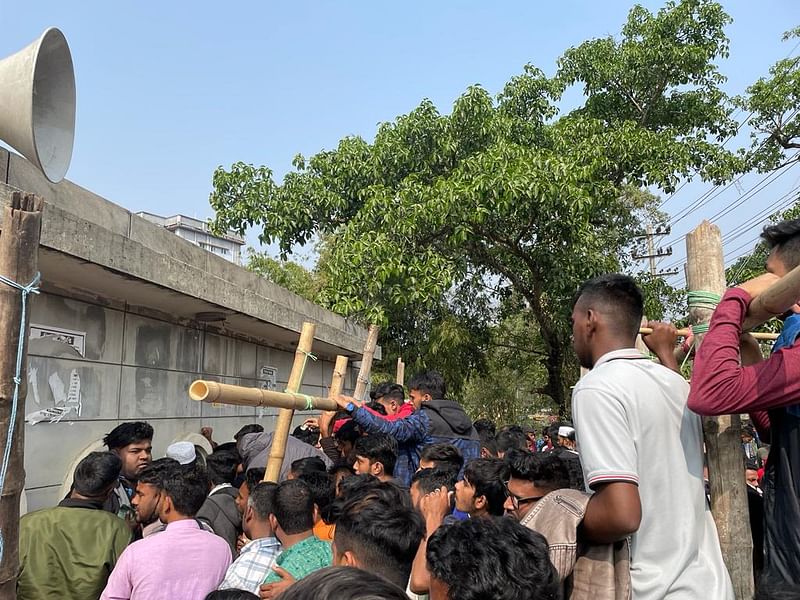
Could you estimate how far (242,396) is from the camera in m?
3.07

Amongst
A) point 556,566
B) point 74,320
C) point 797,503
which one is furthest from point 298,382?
point 797,503

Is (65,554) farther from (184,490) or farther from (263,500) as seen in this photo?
(263,500)

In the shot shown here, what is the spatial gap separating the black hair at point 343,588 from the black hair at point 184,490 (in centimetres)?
246

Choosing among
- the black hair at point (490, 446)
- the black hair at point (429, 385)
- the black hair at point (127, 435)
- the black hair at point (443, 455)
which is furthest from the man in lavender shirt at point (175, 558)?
the black hair at point (490, 446)

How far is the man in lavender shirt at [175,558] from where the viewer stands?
2977mm

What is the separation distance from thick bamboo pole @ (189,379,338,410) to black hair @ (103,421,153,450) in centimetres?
137

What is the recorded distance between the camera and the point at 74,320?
4824 millimetres

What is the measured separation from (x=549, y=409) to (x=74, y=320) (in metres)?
17.3

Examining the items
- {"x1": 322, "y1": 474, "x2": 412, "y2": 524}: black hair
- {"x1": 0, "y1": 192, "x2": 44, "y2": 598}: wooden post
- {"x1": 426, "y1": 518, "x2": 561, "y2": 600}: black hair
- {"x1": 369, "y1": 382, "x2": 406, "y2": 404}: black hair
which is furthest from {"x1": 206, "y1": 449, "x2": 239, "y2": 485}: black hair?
{"x1": 426, "y1": 518, "x2": 561, "y2": 600}: black hair

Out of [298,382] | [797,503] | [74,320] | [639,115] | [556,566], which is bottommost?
[556,566]

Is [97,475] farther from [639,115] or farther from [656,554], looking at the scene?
[639,115]

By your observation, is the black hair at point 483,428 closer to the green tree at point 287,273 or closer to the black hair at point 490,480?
the black hair at point 490,480

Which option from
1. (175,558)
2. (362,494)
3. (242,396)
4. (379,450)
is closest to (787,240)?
(362,494)

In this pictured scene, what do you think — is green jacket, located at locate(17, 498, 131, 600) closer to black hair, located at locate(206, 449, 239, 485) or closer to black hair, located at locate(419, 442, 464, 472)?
black hair, located at locate(206, 449, 239, 485)
